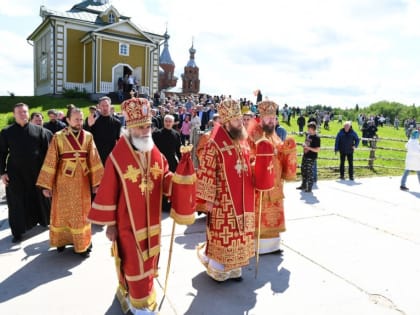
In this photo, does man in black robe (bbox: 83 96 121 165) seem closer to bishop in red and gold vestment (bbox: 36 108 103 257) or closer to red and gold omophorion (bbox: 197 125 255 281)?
bishop in red and gold vestment (bbox: 36 108 103 257)

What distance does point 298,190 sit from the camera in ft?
31.3

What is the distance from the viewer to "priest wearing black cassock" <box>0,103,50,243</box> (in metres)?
5.38

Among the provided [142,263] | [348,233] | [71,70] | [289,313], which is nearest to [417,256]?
[348,233]

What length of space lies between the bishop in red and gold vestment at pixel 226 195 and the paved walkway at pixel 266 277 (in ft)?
1.22

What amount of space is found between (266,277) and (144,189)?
212 cm

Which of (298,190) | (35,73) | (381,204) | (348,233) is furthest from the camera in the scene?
(35,73)

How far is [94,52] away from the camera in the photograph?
86.2 ft

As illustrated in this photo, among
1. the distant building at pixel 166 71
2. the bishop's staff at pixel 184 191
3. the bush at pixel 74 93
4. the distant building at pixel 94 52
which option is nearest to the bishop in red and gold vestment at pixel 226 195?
the bishop's staff at pixel 184 191

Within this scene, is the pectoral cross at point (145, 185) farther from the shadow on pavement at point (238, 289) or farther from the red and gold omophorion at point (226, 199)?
the shadow on pavement at point (238, 289)

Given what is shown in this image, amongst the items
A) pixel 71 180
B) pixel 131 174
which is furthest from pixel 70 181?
pixel 131 174

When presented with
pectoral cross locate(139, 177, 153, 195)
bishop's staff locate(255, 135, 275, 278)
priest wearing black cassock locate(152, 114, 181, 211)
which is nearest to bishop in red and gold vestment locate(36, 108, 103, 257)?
pectoral cross locate(139, 177, 153, 195)

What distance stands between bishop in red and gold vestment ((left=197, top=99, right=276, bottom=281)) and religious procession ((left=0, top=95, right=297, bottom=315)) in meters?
0.01

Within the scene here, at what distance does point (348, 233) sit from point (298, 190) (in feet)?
11.0

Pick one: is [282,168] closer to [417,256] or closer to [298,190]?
[417,256]
